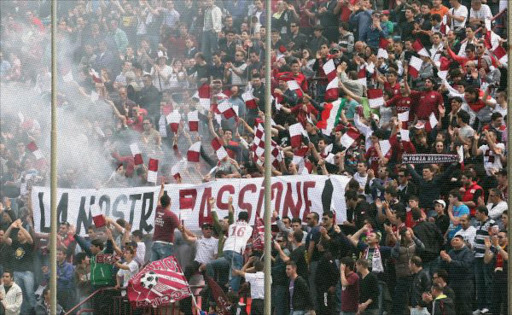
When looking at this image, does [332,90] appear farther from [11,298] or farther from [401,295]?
[11,298]

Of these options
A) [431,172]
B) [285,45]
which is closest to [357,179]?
[431,172]

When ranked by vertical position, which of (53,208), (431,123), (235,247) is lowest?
(235,247)

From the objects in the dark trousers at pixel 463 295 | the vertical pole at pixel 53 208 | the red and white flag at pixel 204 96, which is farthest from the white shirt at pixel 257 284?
the red and white flag at pixel 204 96

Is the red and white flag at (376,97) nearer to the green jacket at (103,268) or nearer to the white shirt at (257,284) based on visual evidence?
the white shirt at (257,284)

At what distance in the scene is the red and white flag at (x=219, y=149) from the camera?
26.7 m

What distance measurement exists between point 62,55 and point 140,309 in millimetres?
8714

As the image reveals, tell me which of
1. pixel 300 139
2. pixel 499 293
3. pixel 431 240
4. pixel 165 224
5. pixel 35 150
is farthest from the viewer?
pixel 35 150

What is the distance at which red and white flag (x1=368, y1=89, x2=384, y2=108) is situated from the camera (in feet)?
85.5

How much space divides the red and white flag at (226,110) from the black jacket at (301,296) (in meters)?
4.73

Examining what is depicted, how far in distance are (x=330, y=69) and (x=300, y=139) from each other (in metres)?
1.60

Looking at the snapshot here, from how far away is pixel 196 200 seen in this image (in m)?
26.1

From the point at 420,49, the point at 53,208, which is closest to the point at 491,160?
the point at 420,49

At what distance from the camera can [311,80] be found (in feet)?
93.1

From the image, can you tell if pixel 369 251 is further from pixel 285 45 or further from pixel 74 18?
pixel 74 18
